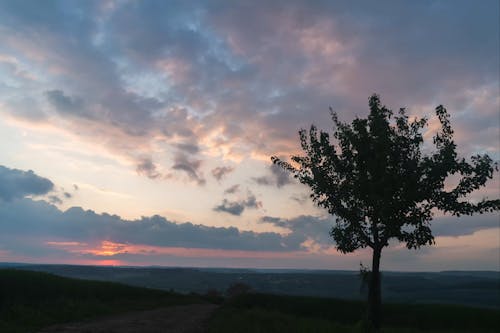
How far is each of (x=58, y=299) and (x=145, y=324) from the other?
13719mm

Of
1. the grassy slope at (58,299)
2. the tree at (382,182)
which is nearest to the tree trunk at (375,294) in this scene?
the tree at (382,182)

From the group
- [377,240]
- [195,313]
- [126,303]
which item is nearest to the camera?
[377,240]

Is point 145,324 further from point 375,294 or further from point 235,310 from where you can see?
point 375,294

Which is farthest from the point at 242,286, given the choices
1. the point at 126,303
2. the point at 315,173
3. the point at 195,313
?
the point at 315,173

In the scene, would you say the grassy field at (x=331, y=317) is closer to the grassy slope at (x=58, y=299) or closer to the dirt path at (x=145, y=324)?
the dirt path at (x=145, y=324)

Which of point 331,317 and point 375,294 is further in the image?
point 331,317

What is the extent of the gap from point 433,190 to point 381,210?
4704mm

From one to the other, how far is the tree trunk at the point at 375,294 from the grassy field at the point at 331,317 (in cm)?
158

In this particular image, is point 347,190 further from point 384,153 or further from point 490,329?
point 490,329

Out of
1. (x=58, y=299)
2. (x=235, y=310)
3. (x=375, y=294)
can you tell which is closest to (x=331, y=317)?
(x=235, y=310)

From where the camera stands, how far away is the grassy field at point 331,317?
26859 mm

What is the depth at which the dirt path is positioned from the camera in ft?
87.4

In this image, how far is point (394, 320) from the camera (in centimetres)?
3778

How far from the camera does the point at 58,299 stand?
38.8 m
